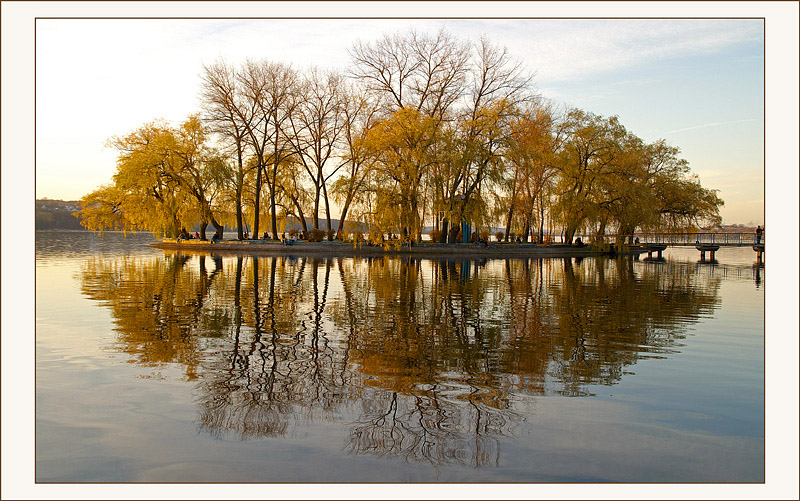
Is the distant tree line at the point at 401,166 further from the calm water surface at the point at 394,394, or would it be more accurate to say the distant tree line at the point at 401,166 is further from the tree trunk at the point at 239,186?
the calm water surface at the point at 394,394

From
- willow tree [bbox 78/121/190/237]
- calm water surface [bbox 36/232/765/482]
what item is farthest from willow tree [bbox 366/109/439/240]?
calm water surface [bbox 36/232/765/482]

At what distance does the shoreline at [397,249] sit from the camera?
45.0 metres

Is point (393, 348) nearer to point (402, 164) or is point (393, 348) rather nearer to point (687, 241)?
point (402, 164)

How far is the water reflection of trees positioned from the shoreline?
2435cm

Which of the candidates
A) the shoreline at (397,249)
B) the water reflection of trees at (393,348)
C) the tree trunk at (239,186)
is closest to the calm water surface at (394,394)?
the water reflection of trees at (393,348)

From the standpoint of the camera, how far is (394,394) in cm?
719

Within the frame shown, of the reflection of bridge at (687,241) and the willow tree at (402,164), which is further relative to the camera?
the reflection of bridge at (687,241)

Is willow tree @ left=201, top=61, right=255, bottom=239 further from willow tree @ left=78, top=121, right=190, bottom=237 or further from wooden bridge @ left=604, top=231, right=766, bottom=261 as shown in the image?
wooden bridge @ left=604, top=231, right=766, bottom=261

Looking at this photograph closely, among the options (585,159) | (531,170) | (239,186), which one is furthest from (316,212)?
(585,159)

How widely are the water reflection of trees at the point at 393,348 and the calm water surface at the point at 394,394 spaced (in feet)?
0.14

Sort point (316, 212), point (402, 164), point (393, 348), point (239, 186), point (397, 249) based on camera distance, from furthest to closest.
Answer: point (316, 212) < point (239, 186) < point (397, 249) < point (402, 164) < point (393, 348)

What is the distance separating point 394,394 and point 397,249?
124ft

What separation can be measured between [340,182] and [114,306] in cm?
3021

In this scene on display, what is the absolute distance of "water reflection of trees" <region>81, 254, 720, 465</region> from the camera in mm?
6254
